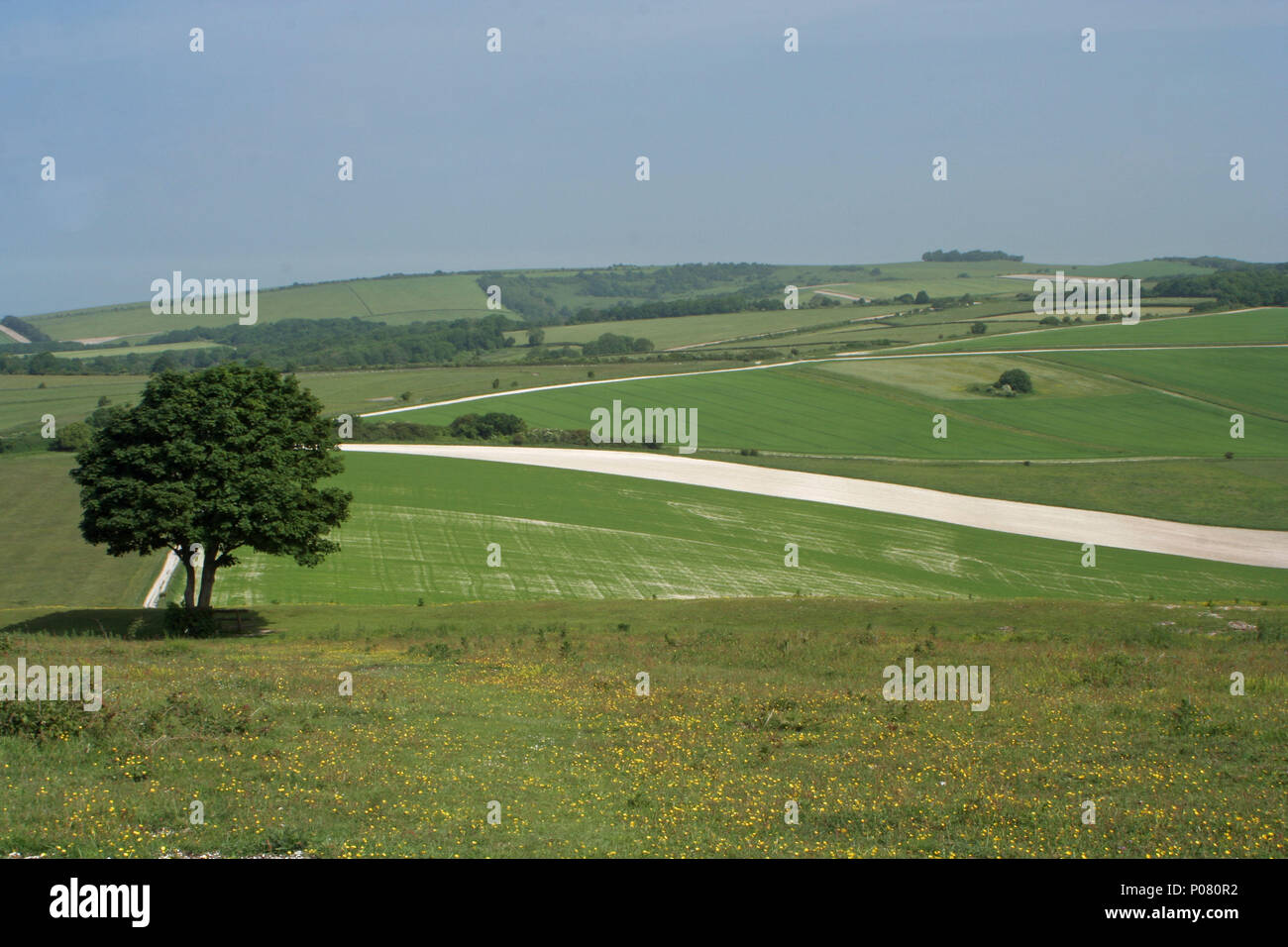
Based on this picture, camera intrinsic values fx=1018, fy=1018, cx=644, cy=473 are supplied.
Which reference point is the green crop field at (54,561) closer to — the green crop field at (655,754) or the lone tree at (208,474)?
the lone tree at (208,474)

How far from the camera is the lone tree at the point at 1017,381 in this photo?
11519 cm

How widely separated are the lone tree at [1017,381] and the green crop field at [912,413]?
4.84 feet

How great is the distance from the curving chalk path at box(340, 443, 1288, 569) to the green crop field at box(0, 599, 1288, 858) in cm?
3572

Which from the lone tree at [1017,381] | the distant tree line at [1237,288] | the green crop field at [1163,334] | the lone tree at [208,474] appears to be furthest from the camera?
the distant tree line at [1237,288]

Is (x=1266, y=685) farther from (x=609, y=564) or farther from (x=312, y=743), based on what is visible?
(x=609, y=564)

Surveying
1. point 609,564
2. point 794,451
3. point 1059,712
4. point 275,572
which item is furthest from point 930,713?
point 794,451

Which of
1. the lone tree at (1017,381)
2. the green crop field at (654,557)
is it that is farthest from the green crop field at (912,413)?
the green crop field at (654,557)

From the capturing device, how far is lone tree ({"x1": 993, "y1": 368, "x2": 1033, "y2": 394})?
11519 centimetres

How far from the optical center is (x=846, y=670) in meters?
26.8

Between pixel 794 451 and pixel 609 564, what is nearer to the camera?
pixel 609 564

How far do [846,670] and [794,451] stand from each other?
6893 centimetres

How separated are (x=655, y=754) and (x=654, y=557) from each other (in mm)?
41190

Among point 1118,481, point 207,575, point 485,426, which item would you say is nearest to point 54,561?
point 207,575
